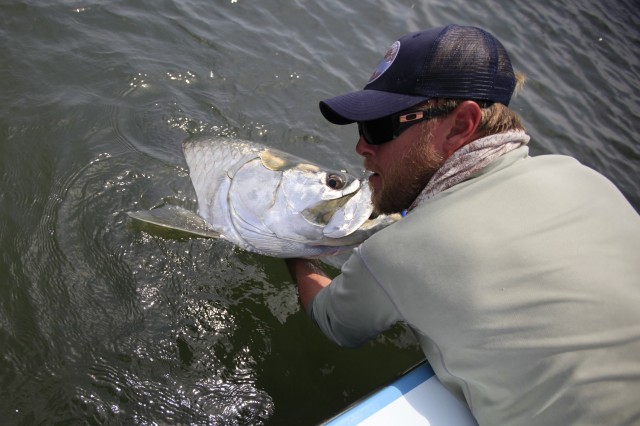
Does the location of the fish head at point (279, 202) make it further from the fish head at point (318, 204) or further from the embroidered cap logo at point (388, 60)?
the embroidered cap logo at point (388, 60)

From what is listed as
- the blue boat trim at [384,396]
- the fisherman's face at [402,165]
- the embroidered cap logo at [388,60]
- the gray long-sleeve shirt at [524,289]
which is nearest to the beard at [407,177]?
the fisherman's face at [402,165]

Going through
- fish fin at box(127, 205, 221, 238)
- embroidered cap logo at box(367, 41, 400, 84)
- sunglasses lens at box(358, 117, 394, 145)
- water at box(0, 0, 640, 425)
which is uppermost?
embroidered cap logo at box(367, 41, 400, 84)

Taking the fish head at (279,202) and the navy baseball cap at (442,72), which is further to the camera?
the fish head at (279,202)

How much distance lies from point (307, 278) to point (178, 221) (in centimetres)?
81

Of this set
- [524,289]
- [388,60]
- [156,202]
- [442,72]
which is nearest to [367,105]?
[388,60]

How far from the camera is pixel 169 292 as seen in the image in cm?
296

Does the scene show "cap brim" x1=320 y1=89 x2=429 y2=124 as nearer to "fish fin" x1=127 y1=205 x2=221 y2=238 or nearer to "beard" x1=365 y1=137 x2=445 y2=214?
"beard" x1=365 y1=137 x2=445 y2=214

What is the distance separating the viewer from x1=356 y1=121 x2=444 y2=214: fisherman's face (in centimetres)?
205

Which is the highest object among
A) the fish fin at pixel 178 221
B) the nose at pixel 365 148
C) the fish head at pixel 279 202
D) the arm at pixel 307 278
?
the nose at pixel 365 148

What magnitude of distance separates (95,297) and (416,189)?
1905mm

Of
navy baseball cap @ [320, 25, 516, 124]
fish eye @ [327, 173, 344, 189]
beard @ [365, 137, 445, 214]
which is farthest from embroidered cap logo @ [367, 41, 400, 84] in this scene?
fish eye @ [327, 173, 344, 189]

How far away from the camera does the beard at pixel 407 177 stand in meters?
2.05

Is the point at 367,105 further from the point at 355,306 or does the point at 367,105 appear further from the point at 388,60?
the point at 355,306

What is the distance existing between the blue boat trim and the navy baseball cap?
3.50 feet
